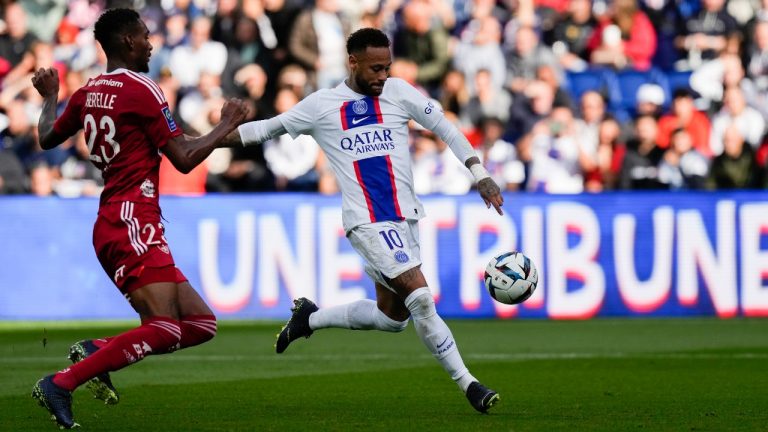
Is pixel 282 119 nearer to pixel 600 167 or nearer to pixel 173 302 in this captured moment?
pixel 173 302

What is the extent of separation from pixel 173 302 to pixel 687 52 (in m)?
14.2

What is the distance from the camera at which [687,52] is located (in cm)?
2052

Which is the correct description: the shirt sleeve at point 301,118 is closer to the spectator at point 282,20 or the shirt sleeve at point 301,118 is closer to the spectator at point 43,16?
the spectator at point 282,20

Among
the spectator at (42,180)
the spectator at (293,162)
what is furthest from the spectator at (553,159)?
the spectator at (42,180)

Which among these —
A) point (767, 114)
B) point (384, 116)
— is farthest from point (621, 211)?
point (384, 116)

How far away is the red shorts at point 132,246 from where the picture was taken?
7562mm

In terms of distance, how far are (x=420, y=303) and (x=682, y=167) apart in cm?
969

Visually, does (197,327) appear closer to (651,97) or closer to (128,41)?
(128,41)

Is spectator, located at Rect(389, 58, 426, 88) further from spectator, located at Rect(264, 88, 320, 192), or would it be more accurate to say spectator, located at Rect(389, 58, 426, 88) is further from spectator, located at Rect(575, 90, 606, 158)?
spectator, located at Rect(575, 90, 606, 158)

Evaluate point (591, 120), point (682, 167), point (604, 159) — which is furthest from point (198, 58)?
point (682, 167)

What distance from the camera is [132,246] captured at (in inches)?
298

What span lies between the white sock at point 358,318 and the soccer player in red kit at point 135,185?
1.72 m

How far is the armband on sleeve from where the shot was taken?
8703mm

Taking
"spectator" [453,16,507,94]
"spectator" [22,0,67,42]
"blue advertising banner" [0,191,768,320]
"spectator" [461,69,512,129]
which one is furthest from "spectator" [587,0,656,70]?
"spectator" [22,0,67,42]
